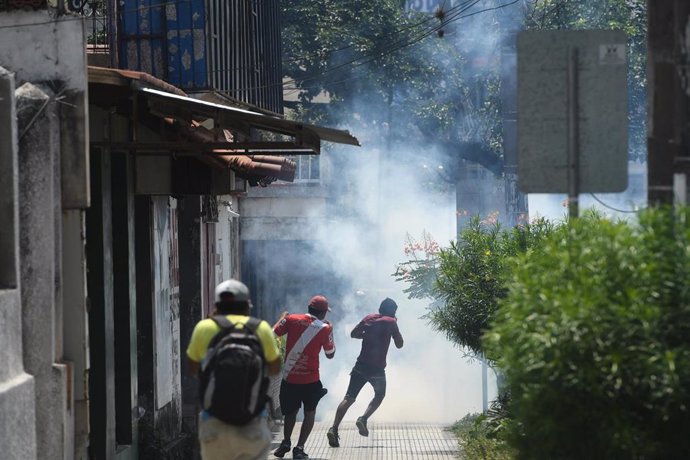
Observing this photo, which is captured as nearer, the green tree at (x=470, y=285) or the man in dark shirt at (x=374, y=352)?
the green tree at (x=470, y=285)

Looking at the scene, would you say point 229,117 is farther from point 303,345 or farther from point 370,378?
point 370,378

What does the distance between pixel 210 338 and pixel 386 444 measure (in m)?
8.18

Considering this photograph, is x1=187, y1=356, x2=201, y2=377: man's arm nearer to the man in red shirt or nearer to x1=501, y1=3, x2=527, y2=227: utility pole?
the man in red shirt

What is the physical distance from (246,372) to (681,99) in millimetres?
3032

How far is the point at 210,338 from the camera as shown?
818cm

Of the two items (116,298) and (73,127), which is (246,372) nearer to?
(73,127)

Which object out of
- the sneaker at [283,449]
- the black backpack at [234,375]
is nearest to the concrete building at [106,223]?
the sneaker at [283,449]

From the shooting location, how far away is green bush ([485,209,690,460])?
6141mm

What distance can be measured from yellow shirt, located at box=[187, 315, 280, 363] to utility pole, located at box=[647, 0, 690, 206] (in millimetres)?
2506

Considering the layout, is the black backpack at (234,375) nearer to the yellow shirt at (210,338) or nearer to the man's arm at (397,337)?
the yellow shirt at (210,338)

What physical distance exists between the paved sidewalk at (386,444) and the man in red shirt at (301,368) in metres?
0.42

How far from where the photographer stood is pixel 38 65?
1052 centimetres

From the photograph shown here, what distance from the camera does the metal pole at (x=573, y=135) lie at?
717 centimetres

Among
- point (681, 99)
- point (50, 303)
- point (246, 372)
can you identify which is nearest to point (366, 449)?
point (50, 303)
